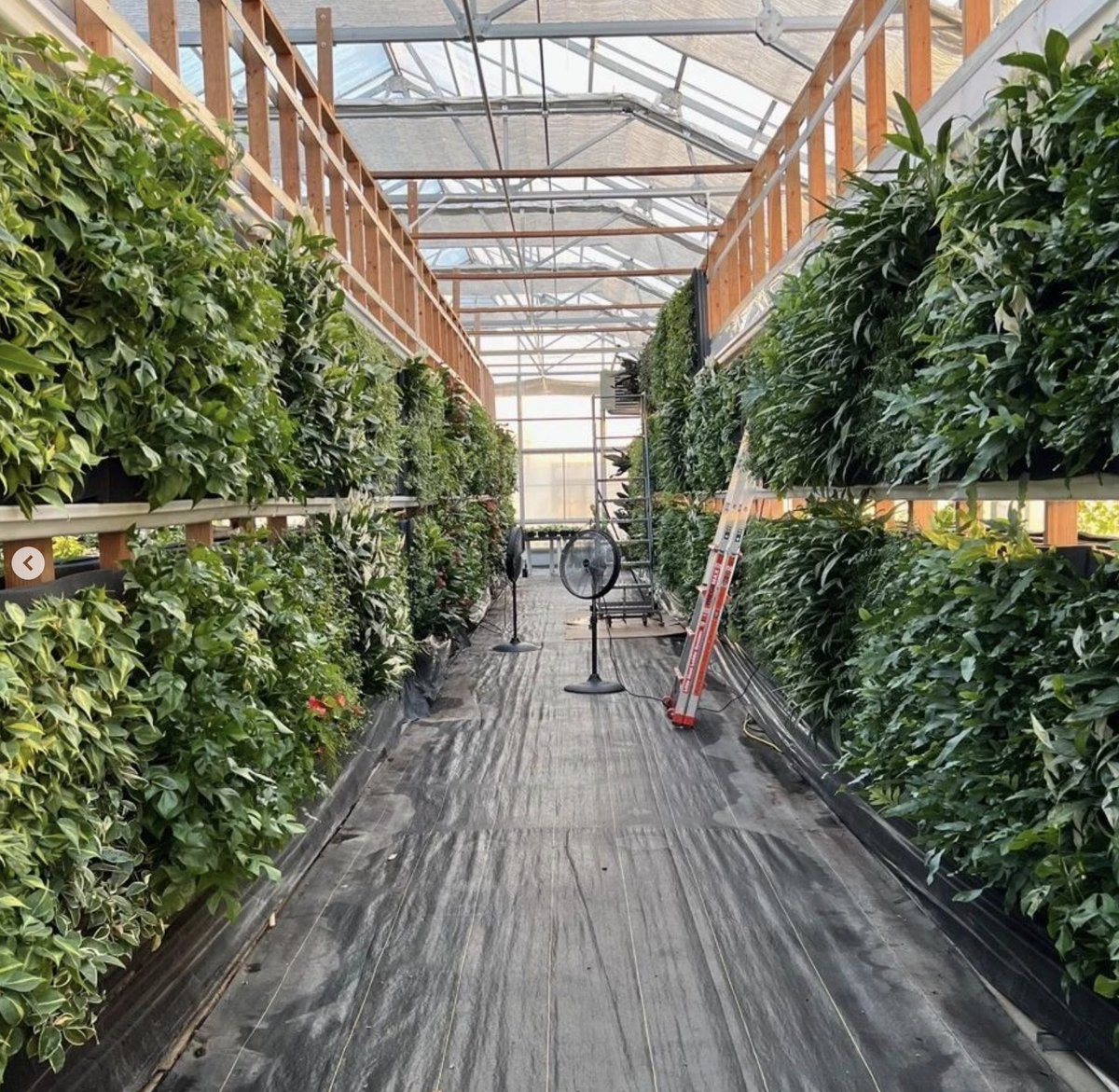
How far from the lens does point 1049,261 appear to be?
178cm

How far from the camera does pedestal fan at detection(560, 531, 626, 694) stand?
6152 mm

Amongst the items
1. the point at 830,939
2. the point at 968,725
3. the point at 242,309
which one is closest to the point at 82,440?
the point at 242,309

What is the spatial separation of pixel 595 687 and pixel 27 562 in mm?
4697

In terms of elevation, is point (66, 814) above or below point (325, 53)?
below

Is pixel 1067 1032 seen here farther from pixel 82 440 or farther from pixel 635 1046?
pixel 82 440

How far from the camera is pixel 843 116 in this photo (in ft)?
13.1

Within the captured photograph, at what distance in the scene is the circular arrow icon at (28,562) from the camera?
1.65 meters

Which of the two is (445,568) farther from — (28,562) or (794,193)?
(28,562)

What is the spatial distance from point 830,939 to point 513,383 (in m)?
19.3

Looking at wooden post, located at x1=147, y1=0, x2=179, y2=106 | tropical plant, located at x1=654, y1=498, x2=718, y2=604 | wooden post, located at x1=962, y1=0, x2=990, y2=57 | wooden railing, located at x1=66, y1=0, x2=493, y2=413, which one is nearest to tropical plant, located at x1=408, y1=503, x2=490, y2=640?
wooden railing, located at x1=66, y1=0, x2=493, y2=413

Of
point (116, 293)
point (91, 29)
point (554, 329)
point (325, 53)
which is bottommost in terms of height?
point (116, 293)

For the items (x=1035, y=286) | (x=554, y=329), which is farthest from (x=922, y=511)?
(x=554, y=329)

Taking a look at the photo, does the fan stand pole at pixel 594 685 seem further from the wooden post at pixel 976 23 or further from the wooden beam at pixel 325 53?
the wooden post at pixel 976 23

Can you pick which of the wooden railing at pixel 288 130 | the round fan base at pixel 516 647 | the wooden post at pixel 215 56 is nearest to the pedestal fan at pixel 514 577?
the round fan base at pixel 516 647
